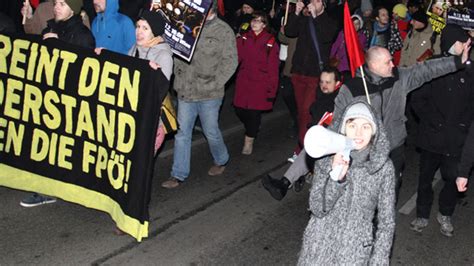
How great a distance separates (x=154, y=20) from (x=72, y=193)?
5.48ft

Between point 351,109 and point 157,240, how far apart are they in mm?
2625

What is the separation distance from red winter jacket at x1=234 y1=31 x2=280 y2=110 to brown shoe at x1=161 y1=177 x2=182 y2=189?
1668mm

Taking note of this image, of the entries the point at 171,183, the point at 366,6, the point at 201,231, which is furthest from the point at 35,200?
the point at 366,6

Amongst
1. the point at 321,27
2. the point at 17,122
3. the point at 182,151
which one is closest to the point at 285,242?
the point at 182,151

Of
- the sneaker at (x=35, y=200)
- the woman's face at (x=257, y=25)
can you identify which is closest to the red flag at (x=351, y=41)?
the woman's face at (x=257, y=25)

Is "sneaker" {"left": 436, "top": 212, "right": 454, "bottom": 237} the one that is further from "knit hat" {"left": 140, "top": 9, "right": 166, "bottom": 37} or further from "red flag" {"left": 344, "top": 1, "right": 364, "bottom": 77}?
"knit hat" {"left": 140, "top": 9, "right": 166, "bottom": 37}

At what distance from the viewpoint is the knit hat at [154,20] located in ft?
19.6

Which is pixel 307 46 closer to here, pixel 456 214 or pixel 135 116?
pixel 456 214

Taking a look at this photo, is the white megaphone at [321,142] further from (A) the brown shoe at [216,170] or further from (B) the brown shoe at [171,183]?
(A) the brown shoe at [216,170]

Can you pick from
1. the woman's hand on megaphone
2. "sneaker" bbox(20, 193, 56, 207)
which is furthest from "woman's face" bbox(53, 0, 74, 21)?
the woman's hand on megaphone

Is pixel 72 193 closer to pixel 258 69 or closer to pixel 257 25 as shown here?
pixel 258 69

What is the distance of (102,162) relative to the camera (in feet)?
19.2

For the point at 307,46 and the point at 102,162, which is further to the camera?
the point at 307,46

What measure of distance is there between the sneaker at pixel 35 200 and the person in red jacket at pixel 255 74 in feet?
9.46
